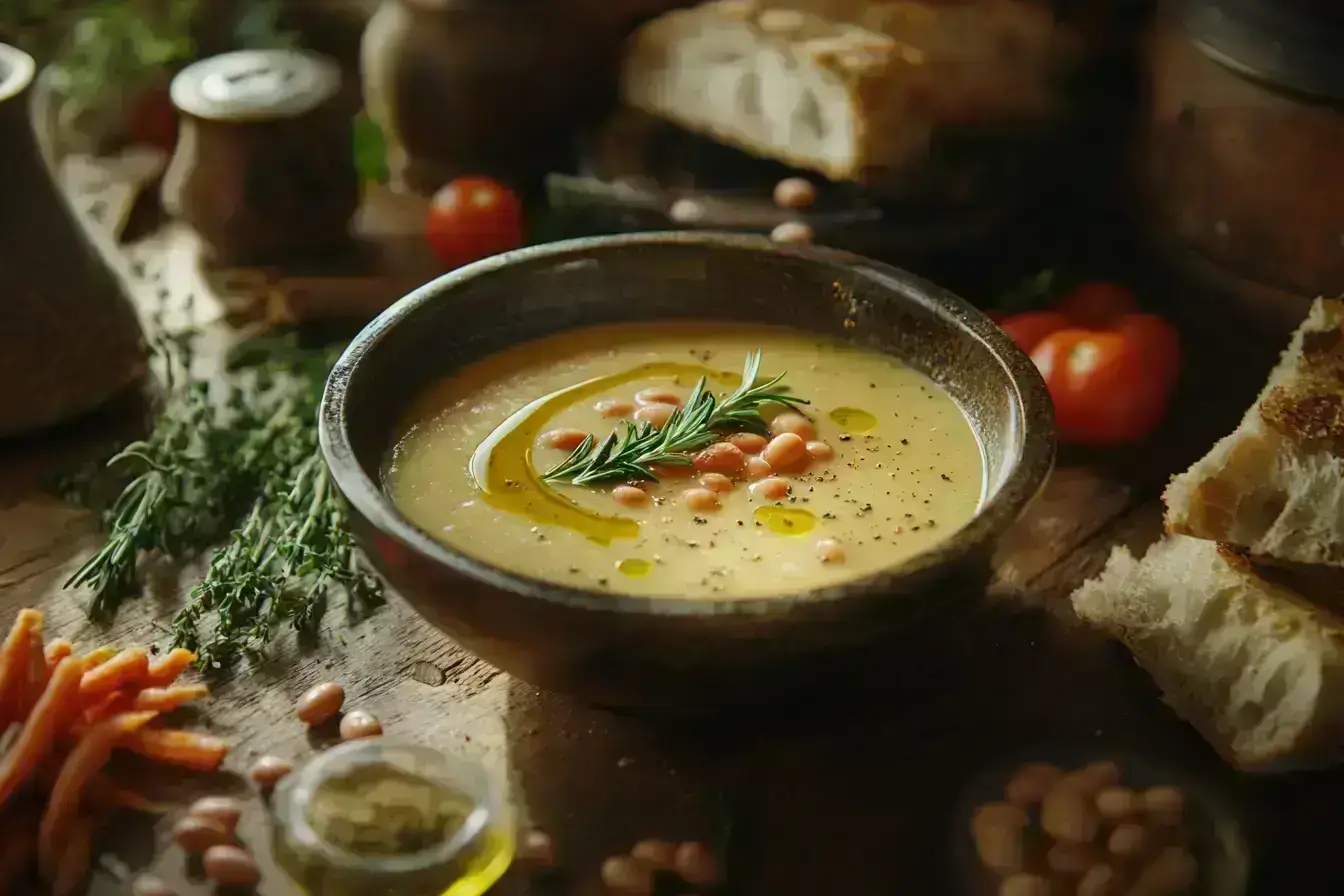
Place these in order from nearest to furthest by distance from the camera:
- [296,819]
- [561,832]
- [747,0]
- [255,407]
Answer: [296,819] → [561,832] → [255,407] → [747,0]

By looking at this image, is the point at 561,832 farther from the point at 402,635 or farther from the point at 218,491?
the point at 218,491

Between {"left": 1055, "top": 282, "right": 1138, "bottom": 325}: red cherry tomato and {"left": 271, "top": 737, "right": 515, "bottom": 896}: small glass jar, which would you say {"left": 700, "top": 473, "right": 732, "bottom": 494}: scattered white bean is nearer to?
Answer: {"left": 271, "top": 737, "right": 515, "bottom": 896}: small glass jar

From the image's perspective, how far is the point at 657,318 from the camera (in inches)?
87.9

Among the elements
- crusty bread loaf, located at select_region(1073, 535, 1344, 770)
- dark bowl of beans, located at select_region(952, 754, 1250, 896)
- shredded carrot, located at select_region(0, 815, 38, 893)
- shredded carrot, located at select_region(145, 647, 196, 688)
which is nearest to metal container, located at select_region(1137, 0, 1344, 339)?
crusty bread loaf, located at select_region(1073, 535, 1344, 770)

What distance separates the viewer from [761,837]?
66.7 inches

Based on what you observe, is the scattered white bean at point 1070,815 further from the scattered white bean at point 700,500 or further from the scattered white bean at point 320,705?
the scattered white bean at point 320,705

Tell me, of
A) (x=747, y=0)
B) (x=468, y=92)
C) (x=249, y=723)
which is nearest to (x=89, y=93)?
(x=468, y=92)

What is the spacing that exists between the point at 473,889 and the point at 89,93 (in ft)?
7.73

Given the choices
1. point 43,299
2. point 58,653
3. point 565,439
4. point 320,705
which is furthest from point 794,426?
point 43,299

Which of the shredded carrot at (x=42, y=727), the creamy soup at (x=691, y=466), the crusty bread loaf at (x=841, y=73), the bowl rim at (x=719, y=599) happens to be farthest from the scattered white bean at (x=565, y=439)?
the crusty bread loaf at (x=841, y=73)

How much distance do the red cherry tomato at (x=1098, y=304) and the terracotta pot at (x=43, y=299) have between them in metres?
1.60

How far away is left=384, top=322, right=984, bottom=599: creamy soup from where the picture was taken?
5.72ft

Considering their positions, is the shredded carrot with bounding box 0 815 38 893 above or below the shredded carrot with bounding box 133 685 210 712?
below

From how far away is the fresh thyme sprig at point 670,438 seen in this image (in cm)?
187
